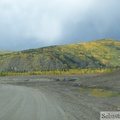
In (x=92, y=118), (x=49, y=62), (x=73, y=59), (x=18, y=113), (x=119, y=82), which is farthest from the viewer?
(x=73, y=59)

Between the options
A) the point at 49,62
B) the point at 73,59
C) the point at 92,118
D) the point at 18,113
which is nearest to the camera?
the point at 92,118

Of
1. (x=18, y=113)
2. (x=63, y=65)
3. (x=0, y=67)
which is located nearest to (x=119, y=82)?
(x=18, y=113)

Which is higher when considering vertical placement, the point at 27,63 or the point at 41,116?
the point at 27,63

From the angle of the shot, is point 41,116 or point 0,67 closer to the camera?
point 41,116

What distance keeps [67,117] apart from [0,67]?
17301 cm

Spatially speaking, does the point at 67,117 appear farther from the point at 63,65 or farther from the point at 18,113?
the point at 63,65

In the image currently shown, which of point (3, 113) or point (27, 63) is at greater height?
point (27, 63)

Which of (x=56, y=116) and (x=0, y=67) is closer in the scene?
(x=56, y=116)

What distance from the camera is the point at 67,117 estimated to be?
62.6ft

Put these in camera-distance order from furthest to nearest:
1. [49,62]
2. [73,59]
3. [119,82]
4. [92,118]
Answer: [73,59] < [49,62] < [119,82] < [92,118]

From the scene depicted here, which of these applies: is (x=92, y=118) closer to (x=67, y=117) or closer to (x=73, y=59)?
(x=67, y=117)

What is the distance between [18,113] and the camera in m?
20.9

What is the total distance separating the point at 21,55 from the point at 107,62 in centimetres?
4847

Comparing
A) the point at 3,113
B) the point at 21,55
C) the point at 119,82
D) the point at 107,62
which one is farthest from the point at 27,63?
the point at 3,113
